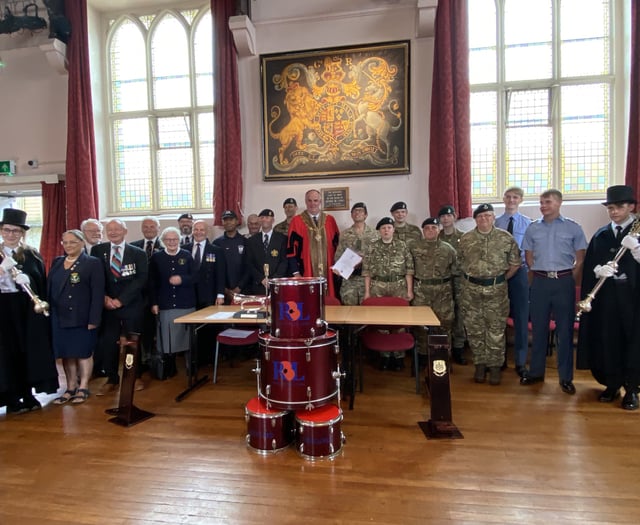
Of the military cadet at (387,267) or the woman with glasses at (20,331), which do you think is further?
the military cadet at (387,267)

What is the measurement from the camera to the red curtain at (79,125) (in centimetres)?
598

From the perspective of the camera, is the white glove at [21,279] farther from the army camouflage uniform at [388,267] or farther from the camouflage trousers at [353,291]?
the army camouflage uniform at [388,267]

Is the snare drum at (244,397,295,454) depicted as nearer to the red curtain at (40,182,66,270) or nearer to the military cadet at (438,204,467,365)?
the military cadet at (438,204,467,365)

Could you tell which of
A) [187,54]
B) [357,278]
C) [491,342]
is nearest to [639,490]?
[491,342]

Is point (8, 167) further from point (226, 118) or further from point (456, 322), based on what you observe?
point (456, 322)

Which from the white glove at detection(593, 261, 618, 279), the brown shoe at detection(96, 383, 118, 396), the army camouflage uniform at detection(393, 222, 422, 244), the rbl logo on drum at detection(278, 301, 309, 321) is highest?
the army camouflage uniform at detection(393, 222, 422, 244)

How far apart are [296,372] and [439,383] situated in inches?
41.6

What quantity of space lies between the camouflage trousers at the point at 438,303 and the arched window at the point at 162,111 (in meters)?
3.82

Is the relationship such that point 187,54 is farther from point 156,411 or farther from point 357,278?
point 156,411

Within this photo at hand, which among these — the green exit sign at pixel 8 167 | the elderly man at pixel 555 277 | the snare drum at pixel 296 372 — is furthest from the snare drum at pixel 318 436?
the green exit sign at pixel 8 167

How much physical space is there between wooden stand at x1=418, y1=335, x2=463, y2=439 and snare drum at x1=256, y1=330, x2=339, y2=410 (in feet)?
2.51

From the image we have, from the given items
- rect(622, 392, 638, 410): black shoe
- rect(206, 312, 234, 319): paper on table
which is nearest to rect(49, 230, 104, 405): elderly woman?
rect(206, 312, 234, 319): paper on table

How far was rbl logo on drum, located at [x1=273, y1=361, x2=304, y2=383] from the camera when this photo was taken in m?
2.54

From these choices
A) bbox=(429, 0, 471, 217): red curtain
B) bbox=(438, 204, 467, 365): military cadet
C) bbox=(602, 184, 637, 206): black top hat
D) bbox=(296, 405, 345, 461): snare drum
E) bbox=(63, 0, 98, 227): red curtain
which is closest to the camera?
bbox=(296, 405, 345, 461): snare drum
